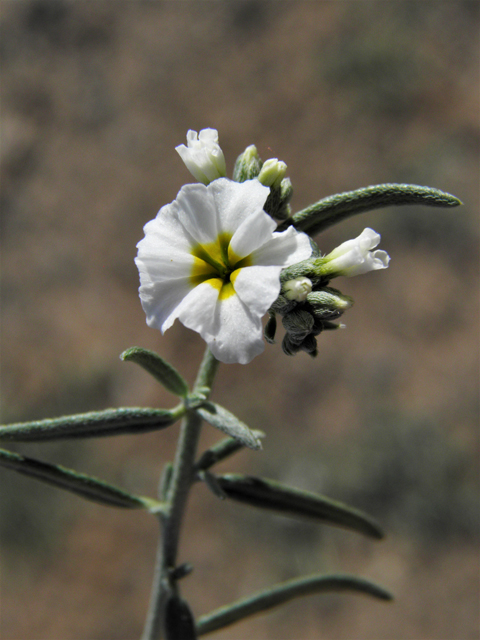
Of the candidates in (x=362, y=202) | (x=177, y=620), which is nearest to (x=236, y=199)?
(x=362, y=202)

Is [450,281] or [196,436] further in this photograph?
[450,281]

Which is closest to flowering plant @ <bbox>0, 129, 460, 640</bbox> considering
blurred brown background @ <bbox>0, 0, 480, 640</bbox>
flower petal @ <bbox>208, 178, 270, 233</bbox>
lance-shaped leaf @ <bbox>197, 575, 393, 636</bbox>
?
flower petal @ <bbox>208, 178, 270, 233</bbox>

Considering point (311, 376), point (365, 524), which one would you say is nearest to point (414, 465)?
point (311, 376)

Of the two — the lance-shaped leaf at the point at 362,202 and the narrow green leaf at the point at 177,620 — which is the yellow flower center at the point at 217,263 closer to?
the lance-shaped leaf at the point at 362,202

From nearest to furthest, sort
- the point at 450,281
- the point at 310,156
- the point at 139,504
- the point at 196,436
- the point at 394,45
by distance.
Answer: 1. the point at 196,436
2. the point at 139,504
3. the point at 450,281
4. the point at 310,156
5. the point at 394,45

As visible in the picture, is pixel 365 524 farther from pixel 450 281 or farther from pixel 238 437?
pixel 450 281

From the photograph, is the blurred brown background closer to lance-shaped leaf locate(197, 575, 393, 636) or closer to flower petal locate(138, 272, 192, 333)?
lance-shaped leaf locate(197, 575, 393, 636)

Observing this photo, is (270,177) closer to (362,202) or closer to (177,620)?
(362,202)
